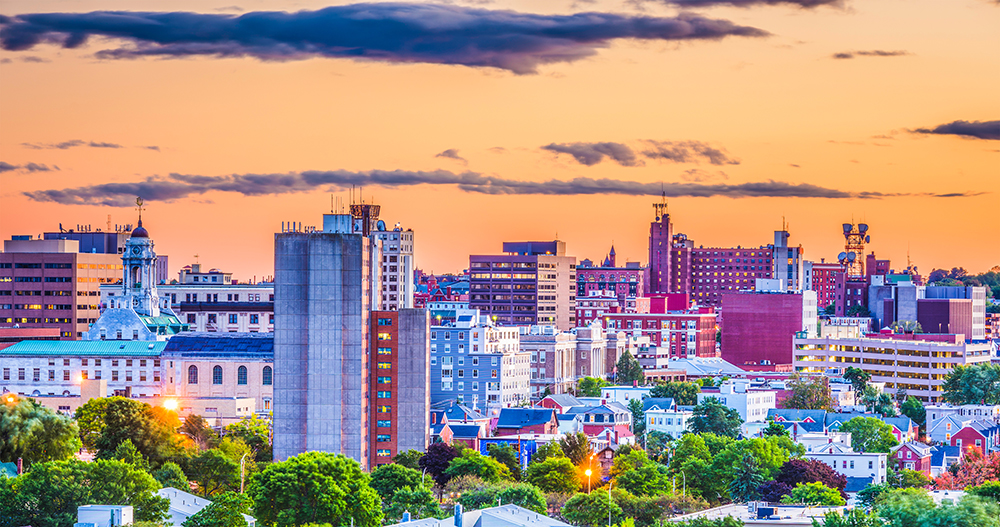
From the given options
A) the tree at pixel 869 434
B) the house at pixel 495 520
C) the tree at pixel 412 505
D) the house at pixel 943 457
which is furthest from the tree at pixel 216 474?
the house at pixel 943 457

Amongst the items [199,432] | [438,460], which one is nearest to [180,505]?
[438,460]

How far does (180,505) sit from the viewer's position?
11975 centimetres

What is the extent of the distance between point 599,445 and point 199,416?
134 feet

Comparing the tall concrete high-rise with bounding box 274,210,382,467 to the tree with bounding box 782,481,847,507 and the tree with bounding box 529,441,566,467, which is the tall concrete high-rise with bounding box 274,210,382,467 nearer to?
the tree with bounding box 529,441,566,467

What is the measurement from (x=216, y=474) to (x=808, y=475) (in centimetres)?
5126

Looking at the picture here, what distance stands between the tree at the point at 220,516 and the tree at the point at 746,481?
50.9m

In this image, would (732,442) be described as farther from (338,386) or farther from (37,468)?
(37,468)

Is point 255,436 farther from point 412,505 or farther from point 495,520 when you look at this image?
point 495,520

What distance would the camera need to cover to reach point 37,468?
374ft

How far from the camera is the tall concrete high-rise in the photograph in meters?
166

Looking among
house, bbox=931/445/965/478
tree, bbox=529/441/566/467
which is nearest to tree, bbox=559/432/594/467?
tree, bbox=529/441/566/467

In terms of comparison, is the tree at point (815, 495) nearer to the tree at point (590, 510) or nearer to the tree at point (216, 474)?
the tree at point (590, 510)

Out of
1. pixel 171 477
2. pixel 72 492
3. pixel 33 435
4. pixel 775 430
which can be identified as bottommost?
pixel 775 430

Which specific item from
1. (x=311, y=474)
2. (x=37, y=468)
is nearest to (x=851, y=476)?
(x=311, y=474)
